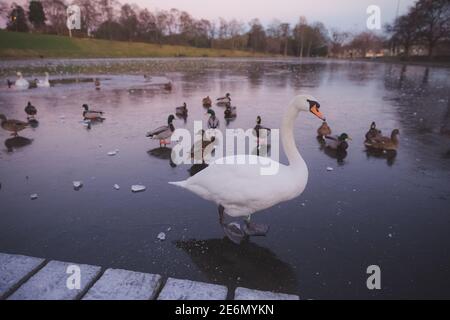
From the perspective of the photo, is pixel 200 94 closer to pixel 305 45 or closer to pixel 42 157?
pixel 42 157

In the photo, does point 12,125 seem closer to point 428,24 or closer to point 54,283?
point 54,283

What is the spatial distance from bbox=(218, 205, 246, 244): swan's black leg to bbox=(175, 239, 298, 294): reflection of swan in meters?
0.09

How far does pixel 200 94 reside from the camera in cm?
1842

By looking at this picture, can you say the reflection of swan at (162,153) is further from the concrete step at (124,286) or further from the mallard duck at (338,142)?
the mallard duck at (338,142)

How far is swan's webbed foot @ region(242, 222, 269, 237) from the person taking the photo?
445cm

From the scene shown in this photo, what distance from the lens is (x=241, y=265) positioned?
3811 mm

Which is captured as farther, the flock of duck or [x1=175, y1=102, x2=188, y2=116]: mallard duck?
[x1=175, y1=102, x2=188, y2=116]: mallard duck

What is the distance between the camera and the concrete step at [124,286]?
10.3ft

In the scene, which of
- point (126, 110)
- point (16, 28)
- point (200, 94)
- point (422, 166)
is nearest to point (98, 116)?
point (126, 110)

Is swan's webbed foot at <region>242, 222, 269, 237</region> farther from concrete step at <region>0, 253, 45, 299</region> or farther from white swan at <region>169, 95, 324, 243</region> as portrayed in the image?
concrete step at <region>0, 253, 45, 299</region>

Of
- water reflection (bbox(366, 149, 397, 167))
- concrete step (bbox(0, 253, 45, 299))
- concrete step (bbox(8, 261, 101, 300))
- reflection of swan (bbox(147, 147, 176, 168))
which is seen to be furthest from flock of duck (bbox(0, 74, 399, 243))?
water reflection (bbox(366, 149, 397, 167))

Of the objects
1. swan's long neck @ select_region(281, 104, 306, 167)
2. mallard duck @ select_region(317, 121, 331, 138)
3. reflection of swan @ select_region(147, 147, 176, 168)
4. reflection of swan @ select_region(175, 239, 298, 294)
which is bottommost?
reflection of swan @ select_region(175, 239, 298, 294)

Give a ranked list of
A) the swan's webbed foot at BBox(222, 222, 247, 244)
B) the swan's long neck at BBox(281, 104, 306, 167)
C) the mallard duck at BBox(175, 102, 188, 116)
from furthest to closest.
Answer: the mallard duck at BBox(175, 102, 188, 116), the swan's webbed foot at BBox(222, 222, 247, 244), the swan's long neck at BBox(281, 104, 306, 167)
